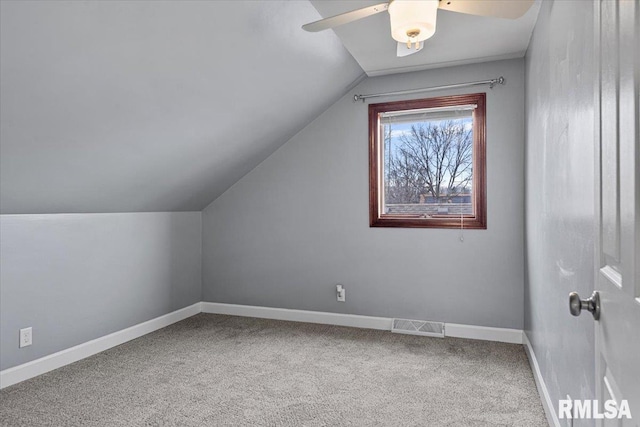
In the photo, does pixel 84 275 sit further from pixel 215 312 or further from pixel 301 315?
pixel 301 315

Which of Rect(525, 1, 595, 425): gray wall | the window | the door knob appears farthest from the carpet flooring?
the door knob

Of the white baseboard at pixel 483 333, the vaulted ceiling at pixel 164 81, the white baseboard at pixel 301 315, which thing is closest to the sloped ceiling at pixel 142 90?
the vaulted ceiling at pixel 164 81

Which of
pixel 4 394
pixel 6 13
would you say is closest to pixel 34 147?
pixel 6 13

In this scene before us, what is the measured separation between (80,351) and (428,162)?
10.1 feet

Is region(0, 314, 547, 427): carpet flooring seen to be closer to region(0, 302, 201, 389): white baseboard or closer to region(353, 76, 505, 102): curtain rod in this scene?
region(0, 302, 201, 389): white baseboard

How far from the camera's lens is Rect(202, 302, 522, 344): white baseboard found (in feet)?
10.8

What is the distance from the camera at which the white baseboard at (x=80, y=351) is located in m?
2.52

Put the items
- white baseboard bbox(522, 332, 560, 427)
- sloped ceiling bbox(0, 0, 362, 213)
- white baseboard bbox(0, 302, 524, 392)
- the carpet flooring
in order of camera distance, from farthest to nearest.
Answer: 1. white baseboard bbox(0, 302, 524, 392)
2. the carpet flooring
3. white baseboard bbox(522, 332, 560, 427)
4. sloped ceiling bbox(0, 0, 362, 213)

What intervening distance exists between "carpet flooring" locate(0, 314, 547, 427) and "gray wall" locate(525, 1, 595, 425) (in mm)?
403

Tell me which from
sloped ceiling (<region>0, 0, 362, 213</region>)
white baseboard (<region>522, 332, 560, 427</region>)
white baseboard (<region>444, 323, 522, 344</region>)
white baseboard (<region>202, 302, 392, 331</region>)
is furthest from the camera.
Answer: white baseboard (<region>202, 302, 392, 331</region>)

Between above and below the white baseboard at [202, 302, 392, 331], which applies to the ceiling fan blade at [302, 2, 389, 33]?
above

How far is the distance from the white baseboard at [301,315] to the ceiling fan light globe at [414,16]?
8.24ft

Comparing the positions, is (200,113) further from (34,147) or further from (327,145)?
(327,145)

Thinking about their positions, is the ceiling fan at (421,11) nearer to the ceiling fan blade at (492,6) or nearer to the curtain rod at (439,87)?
the ceiling fan blade at (492,6)
